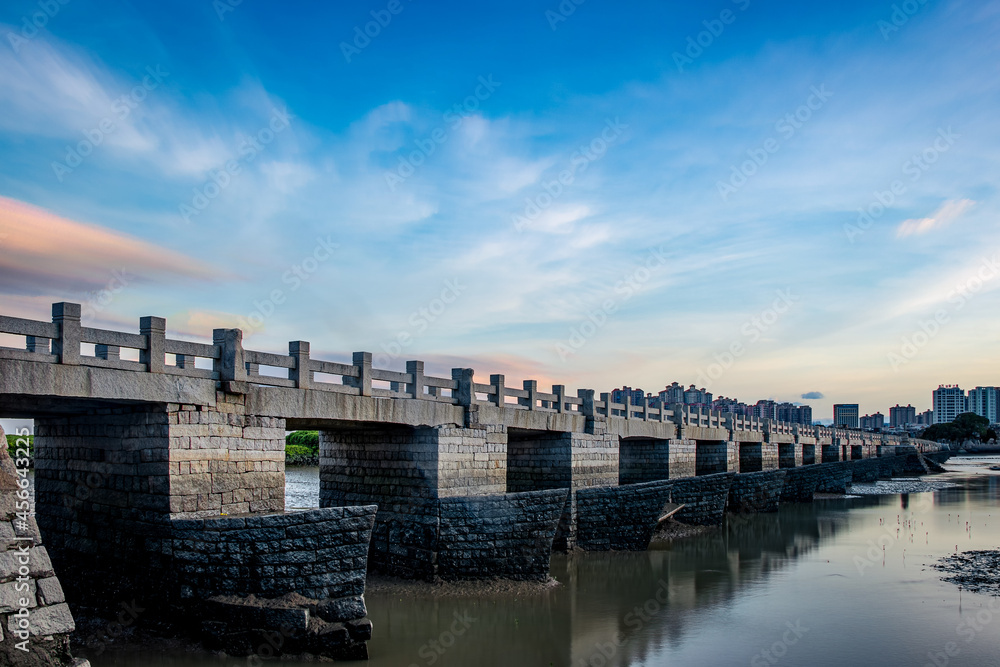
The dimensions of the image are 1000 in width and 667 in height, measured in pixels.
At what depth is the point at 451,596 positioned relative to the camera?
15.1m

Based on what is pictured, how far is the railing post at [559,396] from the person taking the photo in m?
22.1

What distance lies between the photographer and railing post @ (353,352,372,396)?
15.8 metres

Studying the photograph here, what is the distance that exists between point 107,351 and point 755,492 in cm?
2771

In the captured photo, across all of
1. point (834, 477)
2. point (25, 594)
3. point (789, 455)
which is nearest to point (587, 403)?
point (25, 594)

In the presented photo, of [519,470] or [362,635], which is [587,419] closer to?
[519,470]

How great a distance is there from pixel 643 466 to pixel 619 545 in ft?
27.5

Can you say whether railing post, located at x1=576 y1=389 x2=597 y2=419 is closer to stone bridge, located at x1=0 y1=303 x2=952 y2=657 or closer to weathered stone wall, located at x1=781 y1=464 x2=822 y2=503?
stone bridge, located at x1=0 y1=303 x2=952 y2=657

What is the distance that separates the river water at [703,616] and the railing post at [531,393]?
14.3 feet

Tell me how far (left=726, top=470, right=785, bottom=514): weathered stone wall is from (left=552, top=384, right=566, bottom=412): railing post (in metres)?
12.0

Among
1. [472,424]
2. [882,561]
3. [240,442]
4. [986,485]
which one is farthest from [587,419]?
[986,485]

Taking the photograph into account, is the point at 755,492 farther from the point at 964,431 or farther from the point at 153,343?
the point at 964,431

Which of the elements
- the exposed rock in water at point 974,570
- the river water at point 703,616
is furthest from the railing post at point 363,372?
the exposed rock in water at point 974,570

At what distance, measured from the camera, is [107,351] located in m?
11.8

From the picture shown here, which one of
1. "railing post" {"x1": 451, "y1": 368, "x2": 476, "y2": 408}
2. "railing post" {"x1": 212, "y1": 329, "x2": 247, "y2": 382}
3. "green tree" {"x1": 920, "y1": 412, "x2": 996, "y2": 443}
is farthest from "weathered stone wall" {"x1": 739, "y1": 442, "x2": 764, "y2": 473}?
"green tree" {"x1": 920, "y1": 412, "x2": 996, "y2": 443}
